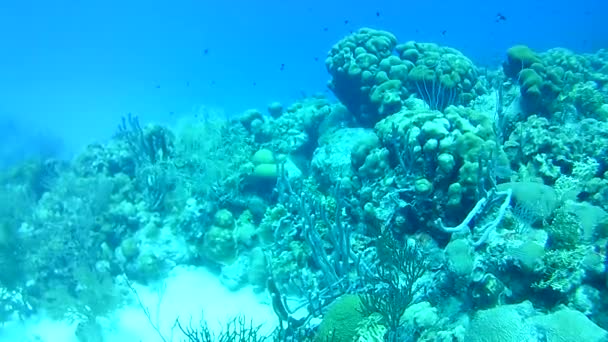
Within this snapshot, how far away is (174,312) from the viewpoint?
25.5ft

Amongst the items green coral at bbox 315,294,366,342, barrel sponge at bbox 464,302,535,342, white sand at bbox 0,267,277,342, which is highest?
white sand at bbox 0,267,277,342

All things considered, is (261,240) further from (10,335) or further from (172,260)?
(10,335)

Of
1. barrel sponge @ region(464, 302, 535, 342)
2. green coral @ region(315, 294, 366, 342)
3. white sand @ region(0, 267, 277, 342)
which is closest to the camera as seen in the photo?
barrel sponge @ region(464, 302, 535, 342)

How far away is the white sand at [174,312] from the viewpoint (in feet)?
24.2

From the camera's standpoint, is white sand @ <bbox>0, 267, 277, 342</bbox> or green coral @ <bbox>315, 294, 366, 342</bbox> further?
white sand @ <bbox>0, 267, 277, 342</bbox>

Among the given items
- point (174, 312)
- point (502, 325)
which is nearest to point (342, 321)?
point (502, 325)

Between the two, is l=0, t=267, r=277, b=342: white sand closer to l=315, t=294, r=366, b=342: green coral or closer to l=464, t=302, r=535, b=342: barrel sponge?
l=315, t=294, r=366, b=342: green coral

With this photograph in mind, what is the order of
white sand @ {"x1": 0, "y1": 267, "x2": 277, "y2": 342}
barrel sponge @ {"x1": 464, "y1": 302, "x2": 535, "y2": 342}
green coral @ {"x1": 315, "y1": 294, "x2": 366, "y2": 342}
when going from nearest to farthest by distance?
barrel sponge @ {"x1": 464, "y1": 302, "x2": 535, "y2": 342} < green coral @ {"x1": 315, "y1": 294, "x2": 366, "y2": 342} < white sand @ {"x1": 0, "y1": 267, "x2": 277, "y2": 342}

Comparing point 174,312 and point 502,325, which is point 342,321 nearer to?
point 502,325

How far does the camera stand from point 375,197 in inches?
259

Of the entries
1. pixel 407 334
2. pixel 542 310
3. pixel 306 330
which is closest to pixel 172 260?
pixel 306 330

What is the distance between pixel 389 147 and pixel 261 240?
284 centimetres

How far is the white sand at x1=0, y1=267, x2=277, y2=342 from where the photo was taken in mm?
7387

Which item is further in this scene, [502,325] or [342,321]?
[342,321]
